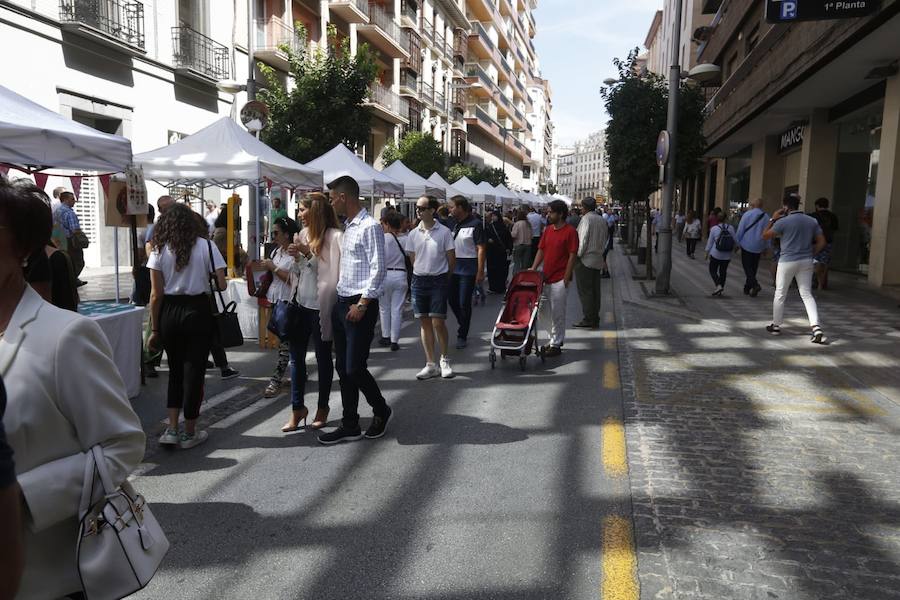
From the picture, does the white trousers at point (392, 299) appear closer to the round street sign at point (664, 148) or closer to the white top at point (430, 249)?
the white top at point (430, 249)

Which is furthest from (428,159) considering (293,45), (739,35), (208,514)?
(208,514)

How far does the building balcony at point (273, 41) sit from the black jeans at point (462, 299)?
18.0 m

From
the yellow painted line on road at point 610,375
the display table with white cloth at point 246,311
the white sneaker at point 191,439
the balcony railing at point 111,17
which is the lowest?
the white sneaker at point 191,439

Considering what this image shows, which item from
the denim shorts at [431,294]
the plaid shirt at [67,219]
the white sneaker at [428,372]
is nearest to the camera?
the white sneaker at [428,372]

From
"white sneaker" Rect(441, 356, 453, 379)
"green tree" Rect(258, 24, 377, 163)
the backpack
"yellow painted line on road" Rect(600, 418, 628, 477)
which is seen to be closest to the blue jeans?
"white sneaker" Rect(441, 356, 453, 379)

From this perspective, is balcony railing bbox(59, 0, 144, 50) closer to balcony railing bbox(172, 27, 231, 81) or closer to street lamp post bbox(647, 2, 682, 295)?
balcony railing bbox(172, 27, 231, 81)

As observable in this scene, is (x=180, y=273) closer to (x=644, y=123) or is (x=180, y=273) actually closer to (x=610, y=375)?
(x=610, y=375)

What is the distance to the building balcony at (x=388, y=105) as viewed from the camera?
34188mm

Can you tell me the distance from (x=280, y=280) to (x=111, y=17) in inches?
570

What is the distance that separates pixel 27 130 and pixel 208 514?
3.49 meters

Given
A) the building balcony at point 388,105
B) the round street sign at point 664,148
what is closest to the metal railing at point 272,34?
the building balcony at point 388,105

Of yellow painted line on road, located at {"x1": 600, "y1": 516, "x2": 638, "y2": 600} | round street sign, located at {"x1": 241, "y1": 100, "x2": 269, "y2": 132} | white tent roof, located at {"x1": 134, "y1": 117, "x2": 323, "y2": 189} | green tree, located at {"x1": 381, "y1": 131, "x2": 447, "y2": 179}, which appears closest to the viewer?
yellow painted line on road, located at {"x1": 600, "y1": 516, "x2": 638, "y2": 600}

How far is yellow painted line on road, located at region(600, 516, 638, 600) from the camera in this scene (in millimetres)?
3078

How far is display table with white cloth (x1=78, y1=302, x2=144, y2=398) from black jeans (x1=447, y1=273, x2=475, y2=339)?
387 centimetres
